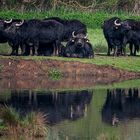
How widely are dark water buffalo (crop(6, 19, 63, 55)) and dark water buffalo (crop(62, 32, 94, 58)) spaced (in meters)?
0.61

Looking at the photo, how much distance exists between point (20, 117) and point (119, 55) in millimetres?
20910

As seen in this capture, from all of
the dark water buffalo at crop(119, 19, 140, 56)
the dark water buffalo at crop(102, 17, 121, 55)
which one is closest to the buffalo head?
the dark water buffalo at crop(102, 17, 121, 55)

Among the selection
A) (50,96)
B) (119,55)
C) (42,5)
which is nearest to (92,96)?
(50,96)

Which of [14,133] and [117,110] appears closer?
[14,133]

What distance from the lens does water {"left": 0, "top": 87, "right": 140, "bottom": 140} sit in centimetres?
2381

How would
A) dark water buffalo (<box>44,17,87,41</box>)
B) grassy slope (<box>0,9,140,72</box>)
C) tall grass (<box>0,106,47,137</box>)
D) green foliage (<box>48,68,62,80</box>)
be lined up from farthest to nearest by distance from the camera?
dark water buffalo (<box>44,17,87,41</box>), grassy slope (<box>0,9,140,72</box>), green foliage (<box>48,68,62,80</box>), tall grass (<box>0,106,47,137</box>)

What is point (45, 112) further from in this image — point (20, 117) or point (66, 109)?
point (20, 117)

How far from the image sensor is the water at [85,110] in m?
23.8

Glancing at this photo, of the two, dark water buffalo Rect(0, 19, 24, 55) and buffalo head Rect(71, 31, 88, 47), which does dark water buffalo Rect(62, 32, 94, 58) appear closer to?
buffalo head Rect(71, 31, 88, 47)

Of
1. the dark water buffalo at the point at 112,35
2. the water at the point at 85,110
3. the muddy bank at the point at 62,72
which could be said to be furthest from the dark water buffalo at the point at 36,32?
the water at the point at 85,110

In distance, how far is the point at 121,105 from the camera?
30266 millimetres

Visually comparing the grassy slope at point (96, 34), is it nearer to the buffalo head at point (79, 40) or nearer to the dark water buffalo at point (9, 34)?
the buffalo head at point (79, 40)

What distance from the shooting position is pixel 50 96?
32.2m

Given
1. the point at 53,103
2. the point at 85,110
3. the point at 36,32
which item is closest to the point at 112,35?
the point at 36,32
